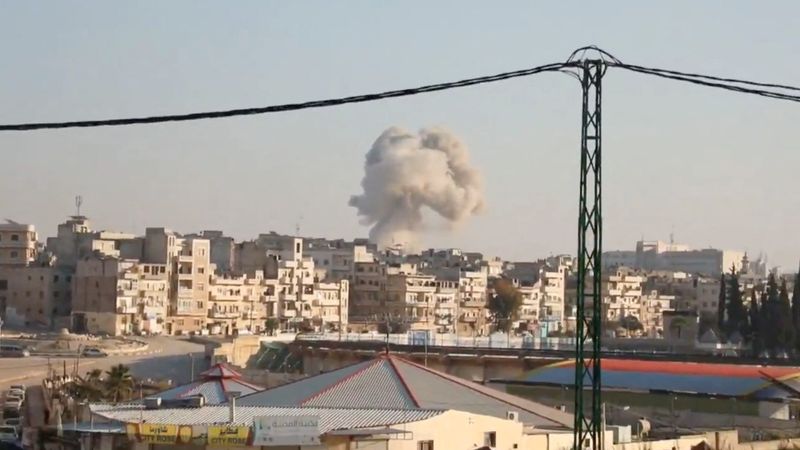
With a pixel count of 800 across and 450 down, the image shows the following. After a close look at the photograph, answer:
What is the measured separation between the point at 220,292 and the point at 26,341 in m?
17.1

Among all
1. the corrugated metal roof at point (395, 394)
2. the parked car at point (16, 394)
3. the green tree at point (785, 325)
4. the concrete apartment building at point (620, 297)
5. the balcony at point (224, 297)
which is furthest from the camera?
the concrete apartment building at point (620, 297)

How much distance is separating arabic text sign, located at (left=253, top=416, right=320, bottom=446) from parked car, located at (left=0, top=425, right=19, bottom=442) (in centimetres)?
1223

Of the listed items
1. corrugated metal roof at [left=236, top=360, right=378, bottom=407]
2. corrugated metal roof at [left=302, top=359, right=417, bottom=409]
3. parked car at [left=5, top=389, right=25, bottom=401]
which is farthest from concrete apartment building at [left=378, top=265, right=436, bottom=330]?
corrugated metal roof at [left=302, top=359, right=417, bottom=409]

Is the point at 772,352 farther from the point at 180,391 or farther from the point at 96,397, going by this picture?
the point at 180,391

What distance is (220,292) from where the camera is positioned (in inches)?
3605

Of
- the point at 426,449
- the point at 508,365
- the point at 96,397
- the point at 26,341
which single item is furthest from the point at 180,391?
the point at 26,341

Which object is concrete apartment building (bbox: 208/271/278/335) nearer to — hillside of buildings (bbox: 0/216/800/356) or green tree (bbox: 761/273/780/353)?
hillside of buildings (bbox: 0/216/800/356)

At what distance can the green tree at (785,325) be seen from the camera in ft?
250

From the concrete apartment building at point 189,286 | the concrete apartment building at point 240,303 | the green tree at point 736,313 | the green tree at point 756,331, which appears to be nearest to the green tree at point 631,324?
the concrete apartment building at point 240,303

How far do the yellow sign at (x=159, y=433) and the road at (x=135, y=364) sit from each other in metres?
35.4

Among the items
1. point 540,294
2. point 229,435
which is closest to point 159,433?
point 229,435

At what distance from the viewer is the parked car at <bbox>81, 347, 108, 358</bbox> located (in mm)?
69875

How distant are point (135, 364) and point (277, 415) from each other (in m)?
43.3

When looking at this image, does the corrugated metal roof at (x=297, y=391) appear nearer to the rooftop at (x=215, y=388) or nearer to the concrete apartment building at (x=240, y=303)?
the rooftop at (x=215, y=388)
